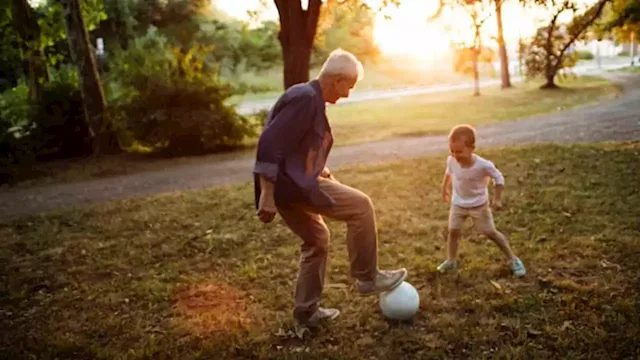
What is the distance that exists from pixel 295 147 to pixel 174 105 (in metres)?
11.0

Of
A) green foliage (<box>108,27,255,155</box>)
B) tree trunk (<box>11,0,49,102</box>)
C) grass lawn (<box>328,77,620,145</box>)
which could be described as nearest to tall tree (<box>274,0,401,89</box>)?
green foliage (<box>108,27,255,155</box>)

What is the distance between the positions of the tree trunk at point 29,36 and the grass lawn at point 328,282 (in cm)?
868

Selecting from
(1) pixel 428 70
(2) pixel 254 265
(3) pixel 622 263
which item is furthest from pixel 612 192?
(1) pixel 428 70

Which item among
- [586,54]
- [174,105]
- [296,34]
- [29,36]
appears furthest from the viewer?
[586,54]

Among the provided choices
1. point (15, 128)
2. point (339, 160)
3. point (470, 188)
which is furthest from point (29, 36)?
point (470, 188)

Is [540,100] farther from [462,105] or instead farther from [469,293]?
[469,293]

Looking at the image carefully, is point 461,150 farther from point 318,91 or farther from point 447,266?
point 318,91

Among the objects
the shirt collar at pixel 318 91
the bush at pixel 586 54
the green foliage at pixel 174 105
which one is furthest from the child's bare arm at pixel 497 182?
the bush at pixel 586 54

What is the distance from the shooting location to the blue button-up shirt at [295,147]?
408 cm

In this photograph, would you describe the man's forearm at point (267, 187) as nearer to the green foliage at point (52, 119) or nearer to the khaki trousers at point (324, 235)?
the khaki trousers at point (324, 235)

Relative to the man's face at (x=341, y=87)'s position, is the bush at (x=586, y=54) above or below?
below

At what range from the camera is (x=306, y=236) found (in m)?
4.46

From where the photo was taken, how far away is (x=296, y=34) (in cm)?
1300

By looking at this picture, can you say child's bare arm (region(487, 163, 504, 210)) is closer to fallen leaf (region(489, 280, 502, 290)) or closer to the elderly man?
fallen leaf (region(489, 280, 502, 290))
